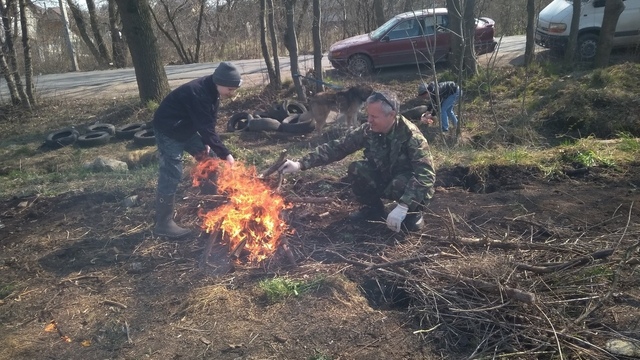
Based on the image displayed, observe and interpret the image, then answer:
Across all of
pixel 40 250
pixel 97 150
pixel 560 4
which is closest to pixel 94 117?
pixel 97 150

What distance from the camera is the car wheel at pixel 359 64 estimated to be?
573 inches

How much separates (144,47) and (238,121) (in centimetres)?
281

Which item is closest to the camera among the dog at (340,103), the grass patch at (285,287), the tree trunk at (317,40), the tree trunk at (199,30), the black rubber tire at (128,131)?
A: the grass patch at (285,287)

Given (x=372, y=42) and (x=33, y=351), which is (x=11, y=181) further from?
(x=372, y=42)

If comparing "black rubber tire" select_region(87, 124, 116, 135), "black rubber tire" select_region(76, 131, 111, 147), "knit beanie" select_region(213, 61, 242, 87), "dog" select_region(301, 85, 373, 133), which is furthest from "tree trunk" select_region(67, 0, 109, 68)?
"knit beanie" select_region(213, 61, 242, 87)

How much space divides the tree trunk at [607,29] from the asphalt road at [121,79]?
2415 millimetres

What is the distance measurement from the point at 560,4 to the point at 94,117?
13651 millimetres

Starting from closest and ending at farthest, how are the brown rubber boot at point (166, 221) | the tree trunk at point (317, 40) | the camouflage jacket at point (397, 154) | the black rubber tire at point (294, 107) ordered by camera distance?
the camouflage jacket at point (397, 154), the brown rubber boot at point (166, 221), the black rubber tire at point (294, 107), the tree trunk at point (317, 40)

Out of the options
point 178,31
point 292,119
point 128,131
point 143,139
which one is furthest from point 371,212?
point 178,31

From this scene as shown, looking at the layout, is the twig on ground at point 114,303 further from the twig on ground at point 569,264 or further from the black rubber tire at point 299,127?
the black rubber tire at point 299,127

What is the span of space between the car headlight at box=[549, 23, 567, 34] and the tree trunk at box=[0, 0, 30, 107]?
1470 cm

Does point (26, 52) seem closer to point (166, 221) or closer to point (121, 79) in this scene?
point (121, 79)

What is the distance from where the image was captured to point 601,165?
616cm

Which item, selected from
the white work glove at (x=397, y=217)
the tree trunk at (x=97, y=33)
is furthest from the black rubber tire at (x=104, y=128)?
the tree trunk at (x=97, y=33)
